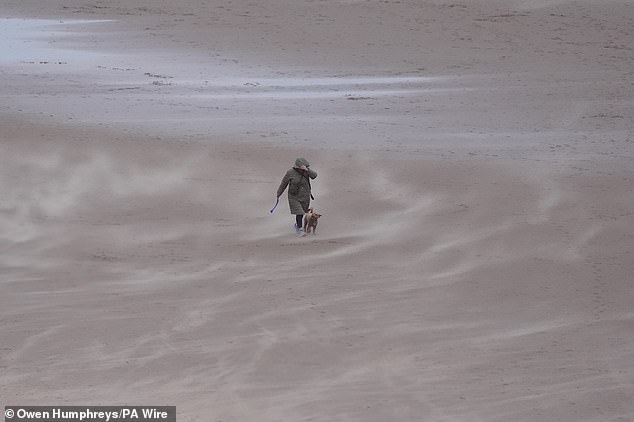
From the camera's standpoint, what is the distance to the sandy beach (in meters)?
11.2

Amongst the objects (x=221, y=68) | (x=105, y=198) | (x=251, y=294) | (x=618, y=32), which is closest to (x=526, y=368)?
(x=251, y=294)

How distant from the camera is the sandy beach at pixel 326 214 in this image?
11.2 meters

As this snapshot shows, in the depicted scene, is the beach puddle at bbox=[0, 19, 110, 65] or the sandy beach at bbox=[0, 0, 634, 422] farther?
the beach puddle at bbox=[0, 19, 110, 65]

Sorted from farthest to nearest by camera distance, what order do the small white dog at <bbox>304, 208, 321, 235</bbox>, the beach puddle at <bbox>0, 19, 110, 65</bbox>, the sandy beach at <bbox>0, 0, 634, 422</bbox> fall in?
1. the beach puddle at <bbox>0, 19, 110, 65</bbox>
2. the small white dog at <bbox>304, 208, 321, 235</bbox>
3. the sandy beach at <bbox>0, 0, 634, 422</bbox>

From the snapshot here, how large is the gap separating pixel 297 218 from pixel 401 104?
7971 mm

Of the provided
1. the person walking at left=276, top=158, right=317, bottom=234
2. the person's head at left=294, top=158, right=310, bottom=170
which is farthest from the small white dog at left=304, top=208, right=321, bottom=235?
the person's head at left=294, top=158, right=310, bottom=170

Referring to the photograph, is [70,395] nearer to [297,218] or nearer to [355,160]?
[297,218]

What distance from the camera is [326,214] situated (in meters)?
17.2

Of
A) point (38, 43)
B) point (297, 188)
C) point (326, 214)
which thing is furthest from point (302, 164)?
point (38, 43)

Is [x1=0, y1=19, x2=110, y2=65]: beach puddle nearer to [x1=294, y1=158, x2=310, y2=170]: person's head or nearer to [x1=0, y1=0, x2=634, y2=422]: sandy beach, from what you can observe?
[x1=0, y1=0, x2=634, y2=422]: sandy beach

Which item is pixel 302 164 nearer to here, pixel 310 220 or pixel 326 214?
pixel 310 220

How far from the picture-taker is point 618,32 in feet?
99.8

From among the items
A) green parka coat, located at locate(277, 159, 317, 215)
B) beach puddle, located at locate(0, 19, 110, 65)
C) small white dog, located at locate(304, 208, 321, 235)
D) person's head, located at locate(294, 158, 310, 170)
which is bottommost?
small white dog, located at locate(304, 208, 321, 235)

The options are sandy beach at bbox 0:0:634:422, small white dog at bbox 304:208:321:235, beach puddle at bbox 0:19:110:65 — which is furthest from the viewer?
beach puddle at bbox 0:19:110:65
